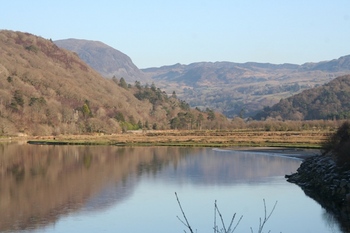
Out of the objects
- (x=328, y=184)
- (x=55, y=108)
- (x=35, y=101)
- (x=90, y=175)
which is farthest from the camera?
(x=55, y=108)

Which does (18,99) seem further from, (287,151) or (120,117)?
(287,151)

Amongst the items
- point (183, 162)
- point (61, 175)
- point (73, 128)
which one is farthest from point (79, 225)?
point (73, 128)

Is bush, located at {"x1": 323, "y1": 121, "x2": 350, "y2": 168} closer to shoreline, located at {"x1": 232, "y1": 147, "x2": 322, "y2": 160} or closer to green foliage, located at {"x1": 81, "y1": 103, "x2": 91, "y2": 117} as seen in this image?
shoreline, located at {"x1": 232, "y1": 147, "x2": 322, "y2": 160}

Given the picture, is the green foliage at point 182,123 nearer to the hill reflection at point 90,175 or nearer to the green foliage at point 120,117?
the green foliage at point 120,117

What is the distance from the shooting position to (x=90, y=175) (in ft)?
161

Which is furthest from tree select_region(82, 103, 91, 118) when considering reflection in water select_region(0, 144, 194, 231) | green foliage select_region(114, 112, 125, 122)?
reflection in water select_region(0, 144, 194, 231)

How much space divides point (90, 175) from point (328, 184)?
19.2 metres

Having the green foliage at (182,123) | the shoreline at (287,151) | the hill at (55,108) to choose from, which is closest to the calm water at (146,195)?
the shoreline at (287,151)

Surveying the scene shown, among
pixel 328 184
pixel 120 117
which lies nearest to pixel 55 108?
pixel 120 117

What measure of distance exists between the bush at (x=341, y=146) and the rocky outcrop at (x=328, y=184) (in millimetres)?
449

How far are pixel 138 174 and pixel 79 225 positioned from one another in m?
21.7

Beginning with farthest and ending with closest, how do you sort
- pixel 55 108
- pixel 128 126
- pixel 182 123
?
1. pixel 182 123
2. pixel 128 126
3. pixel 55 108

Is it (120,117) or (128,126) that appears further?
(120,117)

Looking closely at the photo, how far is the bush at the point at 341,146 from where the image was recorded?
3825 centimetres
